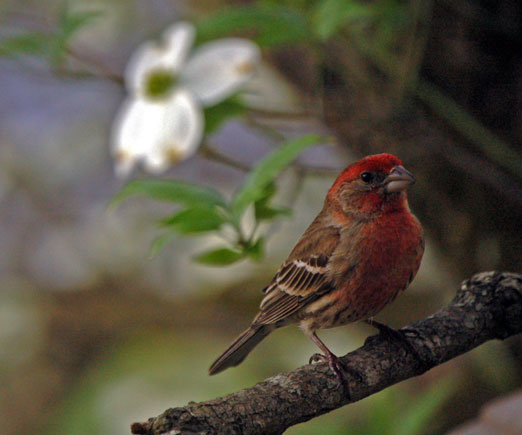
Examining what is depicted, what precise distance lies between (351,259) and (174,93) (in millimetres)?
430

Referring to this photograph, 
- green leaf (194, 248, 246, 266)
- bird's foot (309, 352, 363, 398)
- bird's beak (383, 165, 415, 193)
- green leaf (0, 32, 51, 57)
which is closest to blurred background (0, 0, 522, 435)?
green leaf (0, 32, 51, 57)

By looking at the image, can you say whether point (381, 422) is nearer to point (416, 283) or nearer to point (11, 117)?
point (416, 283)

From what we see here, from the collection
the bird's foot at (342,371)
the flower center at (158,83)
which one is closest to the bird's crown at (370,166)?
the bird's foot at (342,371)

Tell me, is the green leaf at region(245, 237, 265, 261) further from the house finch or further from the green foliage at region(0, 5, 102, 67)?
the green foliage at region(0, 5, 102, 67)

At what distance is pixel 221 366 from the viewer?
3.69 feet

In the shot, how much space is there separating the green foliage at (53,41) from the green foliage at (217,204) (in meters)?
0.33

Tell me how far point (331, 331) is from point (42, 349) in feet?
4.52

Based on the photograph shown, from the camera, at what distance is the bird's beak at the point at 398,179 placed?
3.10ft

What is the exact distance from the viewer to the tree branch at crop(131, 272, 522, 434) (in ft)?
2.38

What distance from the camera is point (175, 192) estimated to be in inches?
41.4

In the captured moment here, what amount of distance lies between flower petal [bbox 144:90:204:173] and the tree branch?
0.43 meters

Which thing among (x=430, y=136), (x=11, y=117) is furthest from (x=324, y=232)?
(x=11, y=117)

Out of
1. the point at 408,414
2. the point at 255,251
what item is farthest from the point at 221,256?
the point at 408,414

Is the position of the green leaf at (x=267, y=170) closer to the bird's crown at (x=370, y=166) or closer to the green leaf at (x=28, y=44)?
the bird's crown at (x=370, y=166)
